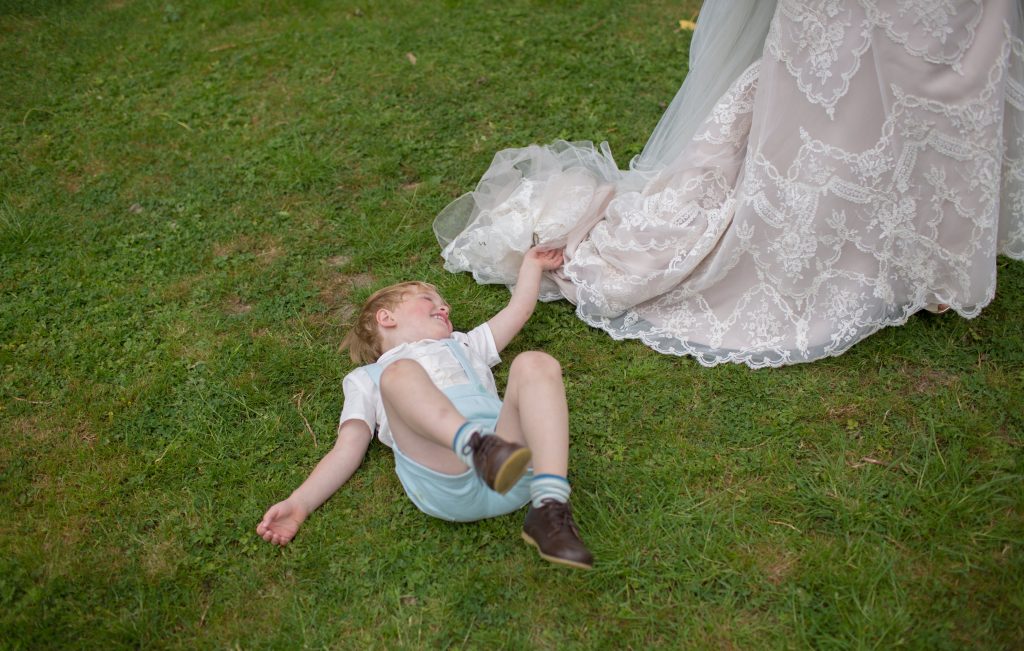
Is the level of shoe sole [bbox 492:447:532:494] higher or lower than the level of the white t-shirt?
higher

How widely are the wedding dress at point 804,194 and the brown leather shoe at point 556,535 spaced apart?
119 centimetres

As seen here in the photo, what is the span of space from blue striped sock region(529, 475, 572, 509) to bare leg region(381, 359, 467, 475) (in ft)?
0.94

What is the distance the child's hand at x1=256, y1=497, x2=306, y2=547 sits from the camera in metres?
2.92

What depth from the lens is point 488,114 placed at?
515 cm

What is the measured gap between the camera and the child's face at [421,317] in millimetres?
3336

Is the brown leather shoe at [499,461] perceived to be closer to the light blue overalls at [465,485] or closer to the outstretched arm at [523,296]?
the light blue overalls at [465,485]

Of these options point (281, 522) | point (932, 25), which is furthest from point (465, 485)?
point (932, 25)

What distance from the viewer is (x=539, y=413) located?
273 cm

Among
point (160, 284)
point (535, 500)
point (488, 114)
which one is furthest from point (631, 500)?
point (488, 114)

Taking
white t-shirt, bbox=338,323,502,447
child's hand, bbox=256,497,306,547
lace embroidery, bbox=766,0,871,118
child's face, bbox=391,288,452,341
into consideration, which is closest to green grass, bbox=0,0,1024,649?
child's hand, bbox=256,497,306,547

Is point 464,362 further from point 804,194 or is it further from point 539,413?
point 804,194

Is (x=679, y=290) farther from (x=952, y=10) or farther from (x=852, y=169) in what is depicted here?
(x=952, y=10)

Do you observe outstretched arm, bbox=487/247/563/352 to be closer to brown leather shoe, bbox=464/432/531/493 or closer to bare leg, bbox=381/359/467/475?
bare leg, bbox=381/359/467/475

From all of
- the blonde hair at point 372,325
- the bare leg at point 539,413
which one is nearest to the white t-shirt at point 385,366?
the blonde hair at point 372,325
